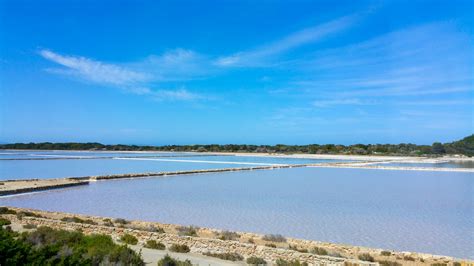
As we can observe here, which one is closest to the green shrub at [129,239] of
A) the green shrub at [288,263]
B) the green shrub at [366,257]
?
the green shrub at [288,263]

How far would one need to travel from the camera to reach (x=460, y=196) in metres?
11.3

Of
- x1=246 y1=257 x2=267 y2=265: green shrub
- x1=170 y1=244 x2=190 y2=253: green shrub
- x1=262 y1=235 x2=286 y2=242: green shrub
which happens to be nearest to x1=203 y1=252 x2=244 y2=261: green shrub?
x1=246 y1=257 x2=267 y2=265: green shrub

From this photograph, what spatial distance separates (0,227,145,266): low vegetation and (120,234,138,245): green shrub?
17.2 inches

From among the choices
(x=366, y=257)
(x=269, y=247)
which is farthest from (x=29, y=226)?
(x=366, y=257)

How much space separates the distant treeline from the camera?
175 ft

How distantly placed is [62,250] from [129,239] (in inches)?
57.6

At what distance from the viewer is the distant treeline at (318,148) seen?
53.4m

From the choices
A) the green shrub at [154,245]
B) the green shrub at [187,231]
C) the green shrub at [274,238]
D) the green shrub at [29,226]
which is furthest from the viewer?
the green shrub at [29,226]

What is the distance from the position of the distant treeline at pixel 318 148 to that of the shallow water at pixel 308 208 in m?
42.5

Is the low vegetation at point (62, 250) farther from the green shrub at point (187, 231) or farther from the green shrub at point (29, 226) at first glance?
the green shrub at point (187, 231)

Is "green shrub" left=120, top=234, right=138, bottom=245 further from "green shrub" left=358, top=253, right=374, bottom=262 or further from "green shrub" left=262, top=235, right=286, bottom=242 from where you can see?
"green shrub" left=358, top=253, right=374, bottom=262

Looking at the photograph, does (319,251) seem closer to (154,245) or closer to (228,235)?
(228,235)

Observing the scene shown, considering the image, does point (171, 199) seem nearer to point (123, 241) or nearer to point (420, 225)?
point (123, 241)

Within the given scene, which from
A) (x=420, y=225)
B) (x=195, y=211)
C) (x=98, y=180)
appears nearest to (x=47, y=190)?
(x=98, y=180)
